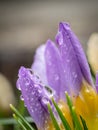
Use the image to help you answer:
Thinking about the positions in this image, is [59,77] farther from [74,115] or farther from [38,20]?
[38,20]

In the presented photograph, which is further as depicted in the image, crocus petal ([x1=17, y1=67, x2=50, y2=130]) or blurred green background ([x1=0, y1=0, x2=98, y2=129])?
blurred green background ([x1=0, y1=0, x2=98, y2=129])

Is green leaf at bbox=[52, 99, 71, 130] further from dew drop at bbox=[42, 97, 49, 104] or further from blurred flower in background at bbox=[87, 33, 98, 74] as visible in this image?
blurred flower in background at bbox=[87, 33, 98, 74]

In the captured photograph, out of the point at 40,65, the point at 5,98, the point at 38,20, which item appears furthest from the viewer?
the point at 38,20

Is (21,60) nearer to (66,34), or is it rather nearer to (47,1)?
(47,1)

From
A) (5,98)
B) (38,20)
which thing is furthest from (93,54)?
(38,20)

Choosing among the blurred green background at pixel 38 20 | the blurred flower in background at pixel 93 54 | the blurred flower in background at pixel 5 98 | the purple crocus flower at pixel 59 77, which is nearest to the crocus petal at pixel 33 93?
the purple crocus flower at pixel 59 77

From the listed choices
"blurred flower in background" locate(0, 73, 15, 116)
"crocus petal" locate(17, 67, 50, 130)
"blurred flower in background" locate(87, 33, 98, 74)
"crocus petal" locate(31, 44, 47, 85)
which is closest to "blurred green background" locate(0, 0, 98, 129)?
"blurred flower in background" locate(0, 73, 15, 116)

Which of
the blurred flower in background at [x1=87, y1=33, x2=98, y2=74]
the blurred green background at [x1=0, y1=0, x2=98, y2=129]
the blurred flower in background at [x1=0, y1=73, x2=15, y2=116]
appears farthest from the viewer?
the blurred green background at [x1=0, y1=0, x2=98, y2=129]
